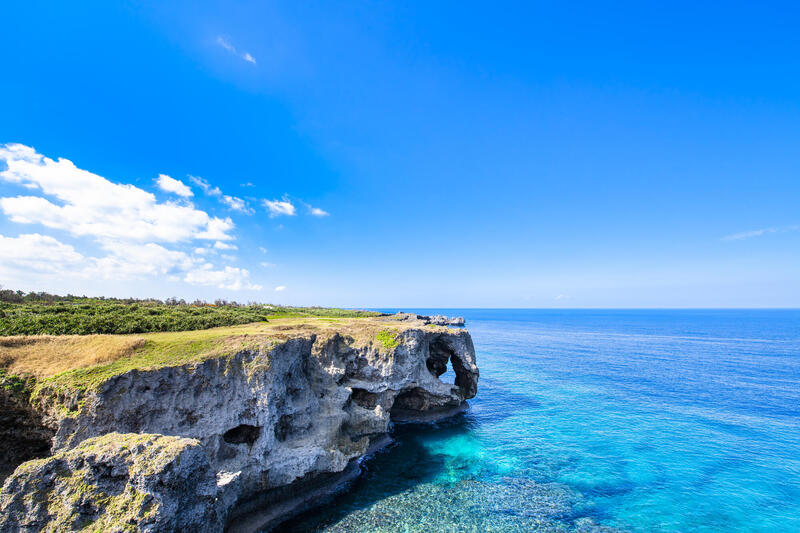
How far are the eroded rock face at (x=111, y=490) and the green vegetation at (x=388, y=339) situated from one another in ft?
61.2

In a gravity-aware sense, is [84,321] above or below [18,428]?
above

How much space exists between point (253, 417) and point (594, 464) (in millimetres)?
26560

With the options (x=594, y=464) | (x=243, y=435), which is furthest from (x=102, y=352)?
(x=594, y=464)

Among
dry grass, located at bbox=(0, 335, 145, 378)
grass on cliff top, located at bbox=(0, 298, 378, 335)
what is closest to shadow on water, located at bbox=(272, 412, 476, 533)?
dry grass, located at bbox=(0, 335, 145, 378)

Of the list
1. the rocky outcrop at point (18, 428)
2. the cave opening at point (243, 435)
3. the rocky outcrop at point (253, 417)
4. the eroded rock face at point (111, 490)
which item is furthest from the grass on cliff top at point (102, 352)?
the eroded rock face at point (111, 490)

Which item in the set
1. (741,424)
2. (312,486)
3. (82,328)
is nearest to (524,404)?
(741,424)

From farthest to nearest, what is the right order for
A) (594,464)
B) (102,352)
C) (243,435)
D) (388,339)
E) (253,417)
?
(388,339)
(594,464)
(243,435)
(253,417)
(102,352)

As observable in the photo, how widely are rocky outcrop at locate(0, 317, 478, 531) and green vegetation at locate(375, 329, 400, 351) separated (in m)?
0.19

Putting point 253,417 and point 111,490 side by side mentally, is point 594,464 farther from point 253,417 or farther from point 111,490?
point 111,490

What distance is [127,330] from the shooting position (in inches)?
916

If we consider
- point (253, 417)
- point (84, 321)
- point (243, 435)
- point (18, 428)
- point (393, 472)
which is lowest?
point (393, 472)

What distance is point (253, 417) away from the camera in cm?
1936

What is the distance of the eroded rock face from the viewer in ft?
37.1

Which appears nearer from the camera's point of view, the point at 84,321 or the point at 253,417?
the point at 253,417
